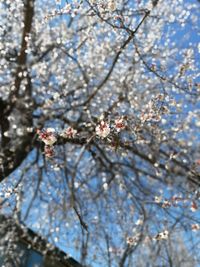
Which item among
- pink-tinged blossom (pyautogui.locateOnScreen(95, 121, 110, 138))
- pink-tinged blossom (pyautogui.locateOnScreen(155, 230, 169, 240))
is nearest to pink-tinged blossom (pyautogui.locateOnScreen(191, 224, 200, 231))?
pink-tinged blossom (pyautogui.locateOnScreen(155, 230, 169, 240))

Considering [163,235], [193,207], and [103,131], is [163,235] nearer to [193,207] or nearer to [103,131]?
[193,207]

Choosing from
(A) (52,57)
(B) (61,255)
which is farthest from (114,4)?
(B) (61,255)

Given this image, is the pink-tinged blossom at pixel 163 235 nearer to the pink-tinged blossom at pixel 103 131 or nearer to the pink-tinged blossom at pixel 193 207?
the pink-tinged blossom at pixel 193 207

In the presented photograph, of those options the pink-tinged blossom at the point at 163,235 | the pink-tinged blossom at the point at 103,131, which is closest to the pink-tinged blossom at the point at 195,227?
the pink-tinged blossom at the point at 163,235

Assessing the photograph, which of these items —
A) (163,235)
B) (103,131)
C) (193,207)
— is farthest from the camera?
(163,235)

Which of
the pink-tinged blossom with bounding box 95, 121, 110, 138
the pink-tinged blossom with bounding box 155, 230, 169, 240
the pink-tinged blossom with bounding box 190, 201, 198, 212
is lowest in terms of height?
the pink-tinged blossom with bounding box 95, 121, 110, 138

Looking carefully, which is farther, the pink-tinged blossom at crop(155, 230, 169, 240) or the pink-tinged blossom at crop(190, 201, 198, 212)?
the pink-tinged blossom at crop(155, 230, 169, 240)

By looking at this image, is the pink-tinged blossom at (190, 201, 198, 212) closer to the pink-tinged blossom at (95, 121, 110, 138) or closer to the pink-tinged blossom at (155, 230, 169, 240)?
the pink-tinged blossom at (155, 230, 169, 240)

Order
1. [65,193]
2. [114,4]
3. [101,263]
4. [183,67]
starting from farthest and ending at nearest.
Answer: [65,193] → [101,263] → [183,67] → [114,4]

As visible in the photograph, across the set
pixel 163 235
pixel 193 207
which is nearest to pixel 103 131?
pixel 193 207

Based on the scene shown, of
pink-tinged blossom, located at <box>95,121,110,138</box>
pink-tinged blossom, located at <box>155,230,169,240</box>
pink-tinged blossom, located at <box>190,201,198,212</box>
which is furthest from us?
pink-tinged blossom, located at <box>155,230,169,240</box>

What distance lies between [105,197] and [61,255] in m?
2.11

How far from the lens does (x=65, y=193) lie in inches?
261

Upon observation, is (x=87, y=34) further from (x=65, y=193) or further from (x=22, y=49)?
(x=65, y=193)
